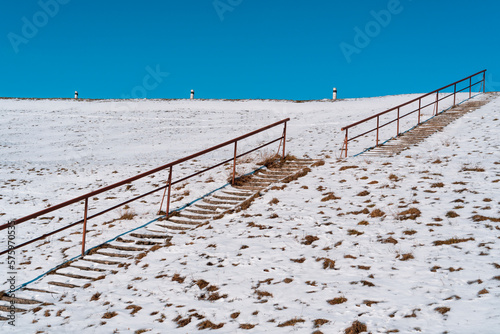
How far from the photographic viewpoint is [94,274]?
265 inches

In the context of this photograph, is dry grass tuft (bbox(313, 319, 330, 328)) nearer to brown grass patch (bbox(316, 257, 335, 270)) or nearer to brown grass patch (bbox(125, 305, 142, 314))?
brown grass patch (bbox(316, 257, 335, 270))

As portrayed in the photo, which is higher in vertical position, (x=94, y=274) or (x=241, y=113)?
(x=241, y=113)

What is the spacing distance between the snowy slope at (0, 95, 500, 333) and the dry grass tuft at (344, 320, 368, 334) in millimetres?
83

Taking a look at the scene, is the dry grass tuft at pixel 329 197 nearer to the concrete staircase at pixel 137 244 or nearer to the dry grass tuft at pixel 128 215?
the concrete staircase at pixel 137 244

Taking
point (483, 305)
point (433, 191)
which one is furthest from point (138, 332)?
point (433, 191)

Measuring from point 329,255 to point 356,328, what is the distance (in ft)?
6.47

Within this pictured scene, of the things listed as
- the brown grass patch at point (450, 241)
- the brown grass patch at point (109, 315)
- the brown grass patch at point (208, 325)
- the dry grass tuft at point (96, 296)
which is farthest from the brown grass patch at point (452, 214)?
the dry grass tuft at point (96, 296)

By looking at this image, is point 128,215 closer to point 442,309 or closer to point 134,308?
point 134,308

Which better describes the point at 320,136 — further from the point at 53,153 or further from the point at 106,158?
the point at 53,153

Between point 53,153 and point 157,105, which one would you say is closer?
point 53,153

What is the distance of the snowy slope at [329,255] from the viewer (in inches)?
178

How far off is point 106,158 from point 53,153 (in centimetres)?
362

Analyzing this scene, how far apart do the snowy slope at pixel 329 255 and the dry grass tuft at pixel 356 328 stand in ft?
0.27

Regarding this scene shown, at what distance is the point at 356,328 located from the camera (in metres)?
4.06
